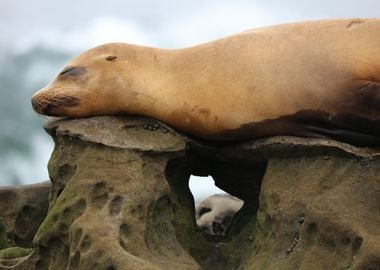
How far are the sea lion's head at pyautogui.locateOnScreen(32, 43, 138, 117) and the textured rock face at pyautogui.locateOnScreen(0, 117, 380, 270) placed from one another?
0.11 metres

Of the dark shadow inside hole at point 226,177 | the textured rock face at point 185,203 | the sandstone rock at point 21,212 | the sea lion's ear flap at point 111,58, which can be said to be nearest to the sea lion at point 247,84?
the sea lion's ear flap at point 111,58

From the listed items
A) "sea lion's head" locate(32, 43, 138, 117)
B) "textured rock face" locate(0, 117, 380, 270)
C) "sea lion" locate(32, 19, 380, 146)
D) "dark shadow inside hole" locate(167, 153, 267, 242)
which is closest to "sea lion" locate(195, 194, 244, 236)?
"dark shadow inside hole" locate(167, 153, 267, 242)

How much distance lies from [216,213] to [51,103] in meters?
2.34

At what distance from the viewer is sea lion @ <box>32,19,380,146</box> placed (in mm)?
5246

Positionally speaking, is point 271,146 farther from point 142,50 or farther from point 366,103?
point 142,50

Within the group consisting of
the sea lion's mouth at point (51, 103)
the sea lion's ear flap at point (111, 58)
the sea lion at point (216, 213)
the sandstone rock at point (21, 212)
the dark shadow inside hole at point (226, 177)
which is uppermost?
the sea lion's ear flap at point (111, 58)

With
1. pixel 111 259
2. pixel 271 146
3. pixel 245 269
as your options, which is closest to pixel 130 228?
pixel 111 259

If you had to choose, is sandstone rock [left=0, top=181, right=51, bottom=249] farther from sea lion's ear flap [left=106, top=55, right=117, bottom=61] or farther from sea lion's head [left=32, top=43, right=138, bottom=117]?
sea lion's ear flap [left=106, top=55, right=117, bottom=61]

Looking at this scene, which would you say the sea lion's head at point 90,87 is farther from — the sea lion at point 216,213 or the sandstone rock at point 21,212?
the sea lion at point 216,213

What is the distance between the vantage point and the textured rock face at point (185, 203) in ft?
15.4

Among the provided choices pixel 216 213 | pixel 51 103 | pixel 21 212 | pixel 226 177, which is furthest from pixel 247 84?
pixel 21 212

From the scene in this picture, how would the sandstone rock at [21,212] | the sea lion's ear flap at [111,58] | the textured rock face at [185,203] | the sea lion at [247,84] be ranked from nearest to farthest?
the textured rock face at [185,203]
the sea lion at [247,84]
the sea lion's ear flap at [111,58]
the sandstone rock at [21,212]

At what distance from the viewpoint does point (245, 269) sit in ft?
16.9

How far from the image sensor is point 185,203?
578cm
